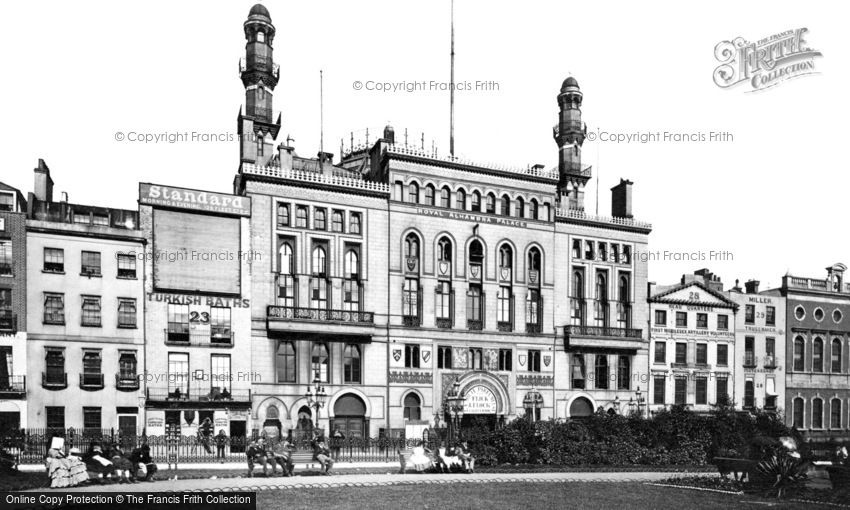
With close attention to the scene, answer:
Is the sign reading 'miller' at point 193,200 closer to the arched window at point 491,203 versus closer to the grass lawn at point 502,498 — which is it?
the arched window at point 491,203

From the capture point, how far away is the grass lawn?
2158 cm

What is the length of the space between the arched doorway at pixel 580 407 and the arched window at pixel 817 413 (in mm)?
23138

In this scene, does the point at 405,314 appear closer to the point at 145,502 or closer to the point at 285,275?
the point at 285,275

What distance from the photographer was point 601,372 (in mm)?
59875

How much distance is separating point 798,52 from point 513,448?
22.9 m

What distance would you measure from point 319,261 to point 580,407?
2411 centimetres

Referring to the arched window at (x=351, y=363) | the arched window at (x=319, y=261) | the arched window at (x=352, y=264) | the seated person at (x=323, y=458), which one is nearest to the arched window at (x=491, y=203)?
the arched window at (x=352, y=264)

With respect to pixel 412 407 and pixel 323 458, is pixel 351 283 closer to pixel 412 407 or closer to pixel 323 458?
pixel 412 407

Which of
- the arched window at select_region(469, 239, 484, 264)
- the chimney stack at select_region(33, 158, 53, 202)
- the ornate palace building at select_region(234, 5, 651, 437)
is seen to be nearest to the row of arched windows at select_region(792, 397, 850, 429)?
the ornate palace building at select_region(234, 5, 651, 437)

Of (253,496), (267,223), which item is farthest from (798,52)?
(267,223)

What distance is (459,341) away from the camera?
5459cm

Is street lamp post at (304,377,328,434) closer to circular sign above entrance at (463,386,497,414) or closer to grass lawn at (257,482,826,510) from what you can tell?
circular sign above entrance at (463,386,497,414)

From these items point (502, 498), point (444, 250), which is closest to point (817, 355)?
point (444, 250)

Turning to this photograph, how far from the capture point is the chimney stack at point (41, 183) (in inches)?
1833
